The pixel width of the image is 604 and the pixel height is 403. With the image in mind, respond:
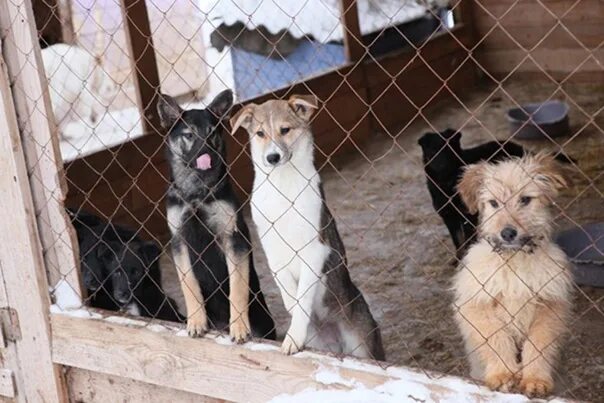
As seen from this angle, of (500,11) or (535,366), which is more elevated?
(500,11)

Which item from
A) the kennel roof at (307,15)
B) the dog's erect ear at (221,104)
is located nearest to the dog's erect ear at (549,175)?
the dog's erect ear at (221,104)

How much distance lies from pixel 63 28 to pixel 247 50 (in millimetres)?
1733

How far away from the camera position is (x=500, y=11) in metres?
10.4

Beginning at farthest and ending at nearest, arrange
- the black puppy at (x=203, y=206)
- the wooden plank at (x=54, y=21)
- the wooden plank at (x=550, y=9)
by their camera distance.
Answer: the wooden plank at (x=550, y=9), the wooden plank at (x=54, y=21), the black puppy at (x=203, y=206)

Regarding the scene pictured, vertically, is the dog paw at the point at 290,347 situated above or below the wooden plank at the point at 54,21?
below

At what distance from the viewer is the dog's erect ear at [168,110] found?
4105 mm

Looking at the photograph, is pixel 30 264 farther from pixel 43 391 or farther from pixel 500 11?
pixel 500 11

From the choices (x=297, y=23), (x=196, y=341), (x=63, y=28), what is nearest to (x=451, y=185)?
(x=196, y=341)

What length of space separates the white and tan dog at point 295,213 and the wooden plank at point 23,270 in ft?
3.19

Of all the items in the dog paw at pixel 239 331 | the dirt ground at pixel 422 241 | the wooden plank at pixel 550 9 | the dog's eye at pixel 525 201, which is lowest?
the dirt ground at pixel 422 241

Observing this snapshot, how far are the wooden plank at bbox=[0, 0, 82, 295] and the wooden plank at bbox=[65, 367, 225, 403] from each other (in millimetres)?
389

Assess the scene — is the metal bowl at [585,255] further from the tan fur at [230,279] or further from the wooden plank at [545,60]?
the wooden plank at [545,60]

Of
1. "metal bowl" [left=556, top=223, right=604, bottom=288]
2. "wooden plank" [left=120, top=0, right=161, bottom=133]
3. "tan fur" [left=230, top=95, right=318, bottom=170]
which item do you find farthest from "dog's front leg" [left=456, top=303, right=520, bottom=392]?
"wooden plank" [left=120, top=0, right=161, bottom=133]

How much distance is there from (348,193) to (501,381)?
4524mm
